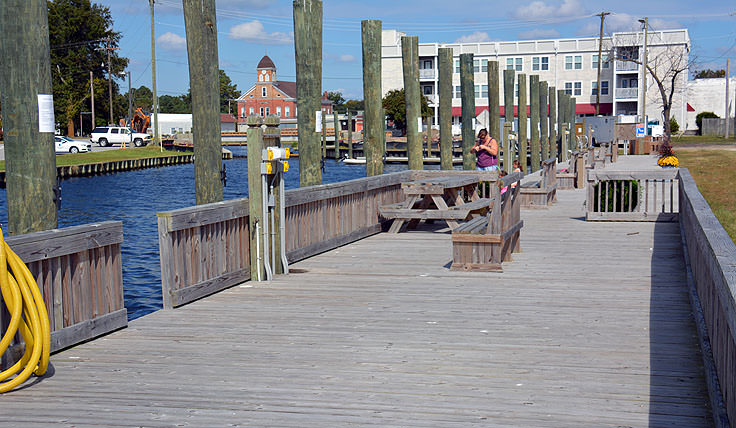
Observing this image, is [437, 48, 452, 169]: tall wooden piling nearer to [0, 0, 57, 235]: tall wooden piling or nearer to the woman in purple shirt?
the woman in purple shirt

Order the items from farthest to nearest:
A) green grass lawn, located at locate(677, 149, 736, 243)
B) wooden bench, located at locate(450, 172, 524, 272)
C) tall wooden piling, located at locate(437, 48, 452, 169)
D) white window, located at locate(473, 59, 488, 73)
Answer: white window, located at locate(473, 59, 488, 73), tall wooden piling, located at locate(437, 48, 452, 169), green grass lawn, located at locate(677, 149, 736, 243), wooden bench, located at locate(450, 172, 524, 272)

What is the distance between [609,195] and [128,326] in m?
12.2

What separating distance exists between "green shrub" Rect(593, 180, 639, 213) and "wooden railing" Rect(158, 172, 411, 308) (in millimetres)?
5839

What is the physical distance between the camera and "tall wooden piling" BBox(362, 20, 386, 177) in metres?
17.0

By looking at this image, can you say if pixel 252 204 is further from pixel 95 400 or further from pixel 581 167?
pixel 581 167

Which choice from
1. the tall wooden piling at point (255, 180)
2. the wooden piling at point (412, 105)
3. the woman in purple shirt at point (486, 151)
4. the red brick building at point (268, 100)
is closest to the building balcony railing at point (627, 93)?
the red brick building at point (268, 100)

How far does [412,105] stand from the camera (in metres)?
22.2

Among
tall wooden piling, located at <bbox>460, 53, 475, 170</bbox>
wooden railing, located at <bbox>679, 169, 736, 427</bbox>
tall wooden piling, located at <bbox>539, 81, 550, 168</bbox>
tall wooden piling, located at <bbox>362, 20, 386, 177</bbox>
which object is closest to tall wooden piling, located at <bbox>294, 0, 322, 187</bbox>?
tall wooden piling, located at <bbox>362, 20, 386, 177</bbox>

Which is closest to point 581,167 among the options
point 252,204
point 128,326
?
point 252,204

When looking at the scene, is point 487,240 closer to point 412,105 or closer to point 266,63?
point 412,105

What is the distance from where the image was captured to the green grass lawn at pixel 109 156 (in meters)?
62.2

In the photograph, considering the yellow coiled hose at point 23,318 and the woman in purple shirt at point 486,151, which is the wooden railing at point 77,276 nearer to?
the yellow coiled hose at point 23,318

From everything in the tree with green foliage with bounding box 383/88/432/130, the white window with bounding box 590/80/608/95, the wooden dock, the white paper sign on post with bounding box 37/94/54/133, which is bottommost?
the wooden dock

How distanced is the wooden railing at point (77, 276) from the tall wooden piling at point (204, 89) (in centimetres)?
268
